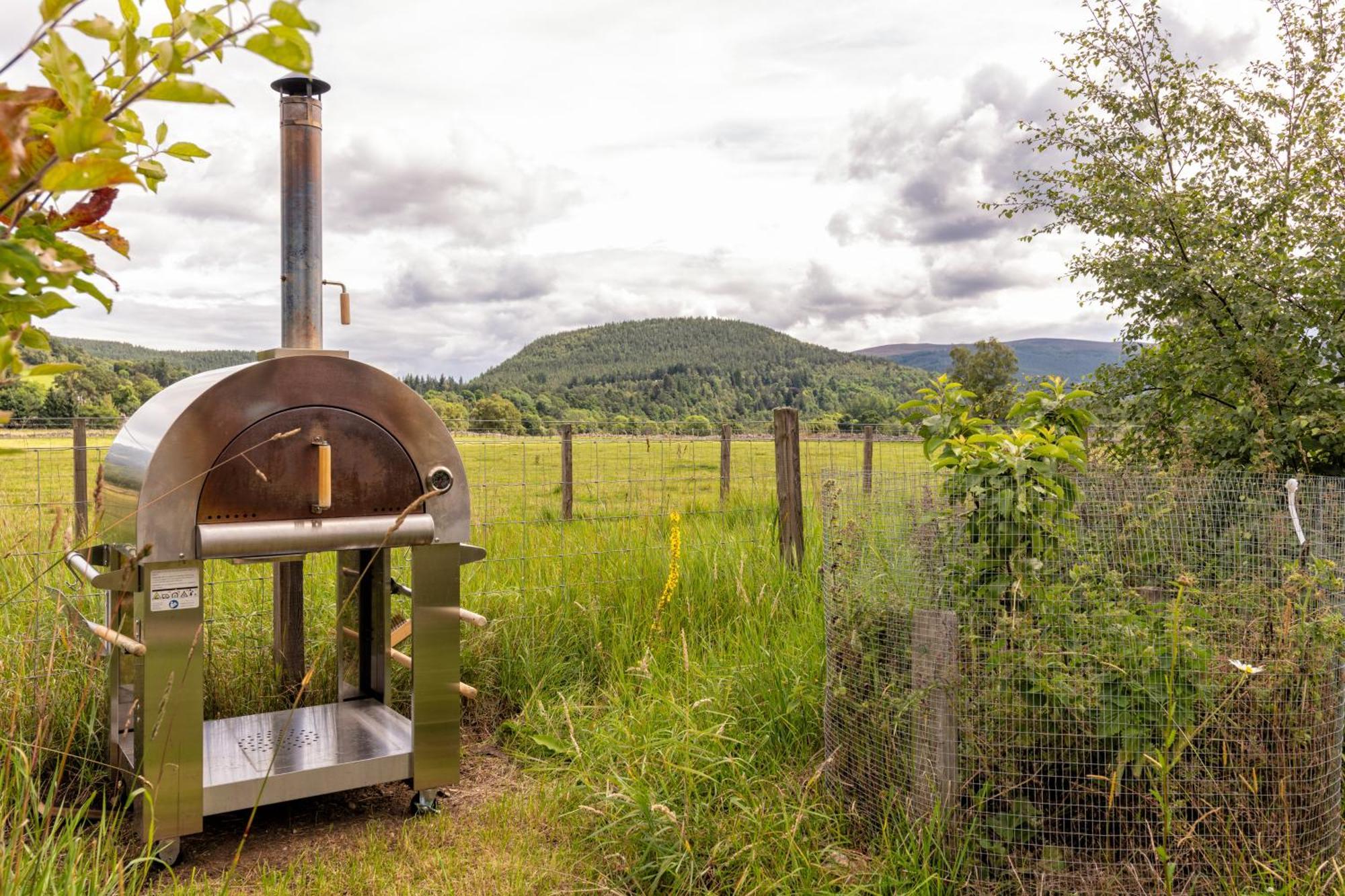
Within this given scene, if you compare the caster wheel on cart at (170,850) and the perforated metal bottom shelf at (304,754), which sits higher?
the perforated metal bottom shelf at (304,754)

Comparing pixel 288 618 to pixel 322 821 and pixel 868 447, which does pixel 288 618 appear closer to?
pixel 322 821

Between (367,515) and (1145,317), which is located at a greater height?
(1145,317)

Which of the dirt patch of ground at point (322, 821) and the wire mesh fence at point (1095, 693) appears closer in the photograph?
the wire mesh fence at point (1095, 693)

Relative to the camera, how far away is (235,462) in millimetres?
3395

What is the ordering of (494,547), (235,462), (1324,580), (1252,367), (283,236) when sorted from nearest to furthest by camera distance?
1. (1324,580)
2. (235,462)
3. (283,236)
4. (1252,367)
5. (494,547)

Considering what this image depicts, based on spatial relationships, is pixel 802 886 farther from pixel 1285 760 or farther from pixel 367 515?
pixel 367 515

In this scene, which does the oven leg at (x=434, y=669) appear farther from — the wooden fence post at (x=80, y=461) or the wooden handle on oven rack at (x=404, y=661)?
the wooden fence post at (x=80, y=461)

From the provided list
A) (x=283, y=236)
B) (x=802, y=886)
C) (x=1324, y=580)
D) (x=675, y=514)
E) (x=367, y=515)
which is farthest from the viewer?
(x=675, y=514)

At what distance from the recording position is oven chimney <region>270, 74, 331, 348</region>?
4.01 metres

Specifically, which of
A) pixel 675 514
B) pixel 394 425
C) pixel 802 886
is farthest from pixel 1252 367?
pixel 394 425

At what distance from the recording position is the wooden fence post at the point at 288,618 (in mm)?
4531

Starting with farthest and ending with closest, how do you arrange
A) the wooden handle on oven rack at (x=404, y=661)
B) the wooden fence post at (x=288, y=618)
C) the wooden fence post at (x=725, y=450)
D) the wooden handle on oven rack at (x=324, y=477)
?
the wooden fence post at (x=725, y=450) < the wooden fence post at (x=288, y=618) < the wooden handle on oven rack at (x=404, y=661) < the wooden handle on oven rack at (x=324, y=477)

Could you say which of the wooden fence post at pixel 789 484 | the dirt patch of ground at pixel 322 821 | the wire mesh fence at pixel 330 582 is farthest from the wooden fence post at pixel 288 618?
the wooden fence post at pixel 789 484

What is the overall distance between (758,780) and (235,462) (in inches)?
86.9
